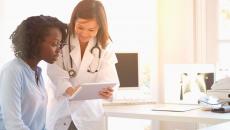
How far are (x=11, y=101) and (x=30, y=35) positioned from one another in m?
0.32

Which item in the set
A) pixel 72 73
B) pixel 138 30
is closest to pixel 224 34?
pixel 138 30

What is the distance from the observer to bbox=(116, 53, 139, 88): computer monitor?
3.30 metres

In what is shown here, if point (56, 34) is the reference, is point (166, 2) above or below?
above

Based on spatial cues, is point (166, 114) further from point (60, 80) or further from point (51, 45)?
point (51, 45)

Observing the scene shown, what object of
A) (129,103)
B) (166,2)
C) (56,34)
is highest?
(166,2)

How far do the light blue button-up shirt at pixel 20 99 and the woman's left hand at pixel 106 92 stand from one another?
70 cm

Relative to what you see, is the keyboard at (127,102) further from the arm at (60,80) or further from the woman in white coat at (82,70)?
the arm at (60,80)

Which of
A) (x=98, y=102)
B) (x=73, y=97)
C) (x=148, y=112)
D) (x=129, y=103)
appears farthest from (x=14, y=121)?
(x=129, y=103)

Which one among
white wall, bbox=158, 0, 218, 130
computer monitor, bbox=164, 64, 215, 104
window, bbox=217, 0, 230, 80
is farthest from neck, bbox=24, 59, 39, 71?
window, bbox=217, 0, 230, 80

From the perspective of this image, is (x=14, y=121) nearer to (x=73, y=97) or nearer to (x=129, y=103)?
(x=73, y=97)

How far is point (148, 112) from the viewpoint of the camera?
2.91 meters

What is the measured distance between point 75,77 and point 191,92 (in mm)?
1115

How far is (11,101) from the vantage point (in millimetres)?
1663

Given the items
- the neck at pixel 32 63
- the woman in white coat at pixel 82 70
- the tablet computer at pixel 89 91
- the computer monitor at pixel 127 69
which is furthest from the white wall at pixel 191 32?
the neck at pixel 32 63
